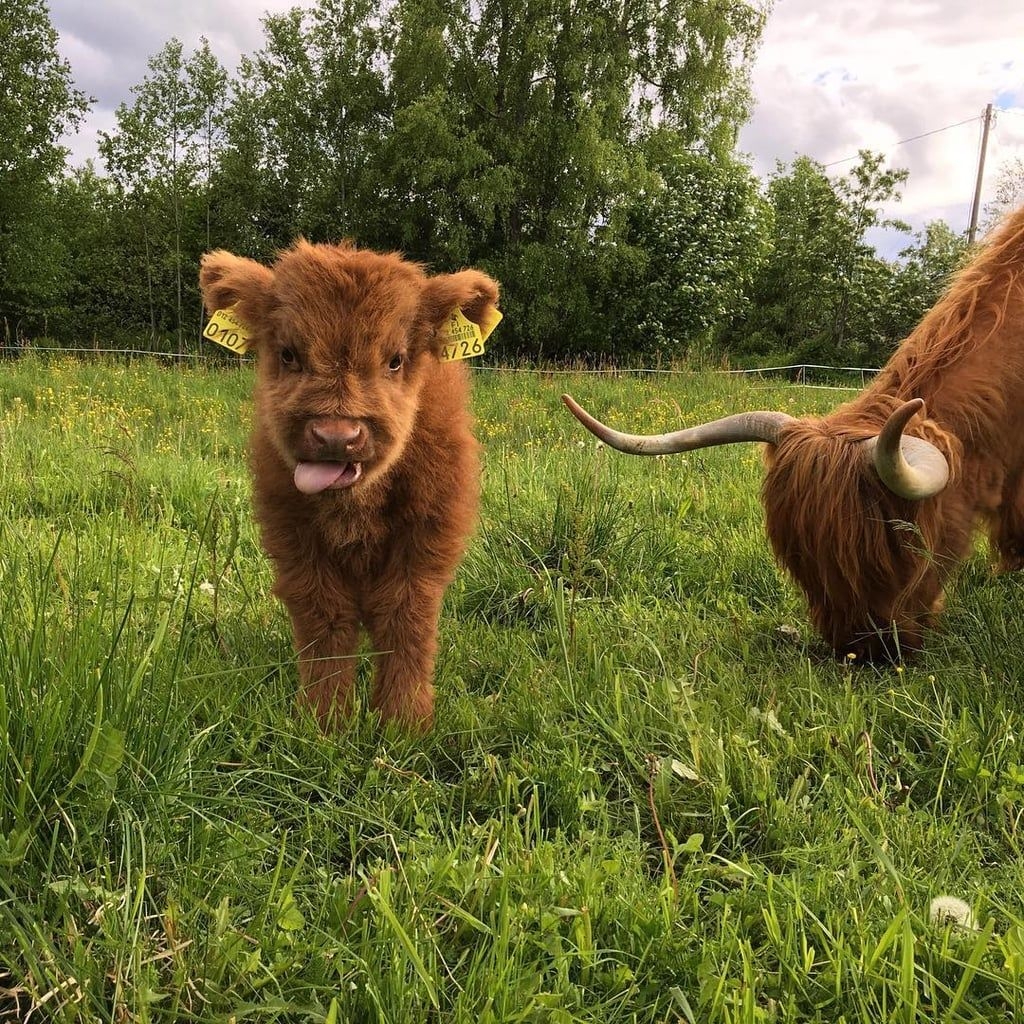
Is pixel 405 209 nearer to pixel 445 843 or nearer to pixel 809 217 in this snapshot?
pixel 809 217

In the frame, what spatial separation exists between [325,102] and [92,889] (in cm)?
3549

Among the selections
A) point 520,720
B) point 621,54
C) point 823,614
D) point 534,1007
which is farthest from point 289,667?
point 621,54

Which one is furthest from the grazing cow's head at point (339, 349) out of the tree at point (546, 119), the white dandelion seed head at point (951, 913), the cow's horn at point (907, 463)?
the tree at point (546, 119)

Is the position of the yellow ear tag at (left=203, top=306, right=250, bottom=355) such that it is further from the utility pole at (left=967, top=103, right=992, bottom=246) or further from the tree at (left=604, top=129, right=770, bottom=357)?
the utility pole at (left=967, top=103, right=992, bottom=246)

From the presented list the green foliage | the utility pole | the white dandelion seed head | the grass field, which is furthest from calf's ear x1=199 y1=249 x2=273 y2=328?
the utility pole

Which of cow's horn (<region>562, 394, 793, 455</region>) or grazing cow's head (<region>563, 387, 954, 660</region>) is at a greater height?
cow's horn (<region>562, 394, 793, 455</region>)

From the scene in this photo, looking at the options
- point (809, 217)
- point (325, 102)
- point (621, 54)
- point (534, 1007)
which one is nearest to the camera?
point (534, 1007)

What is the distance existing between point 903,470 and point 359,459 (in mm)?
2031

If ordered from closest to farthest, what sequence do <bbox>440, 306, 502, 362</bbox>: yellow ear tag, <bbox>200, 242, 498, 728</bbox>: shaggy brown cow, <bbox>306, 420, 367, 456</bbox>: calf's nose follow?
<bbox>306, 420, 367, 456</bbox>: calf's nose, <bbox>200, 242, 498, 728</bbox>: shaggy brown cow, <bbox>440, 306, 502, 362</bbox>: yellow ear tag

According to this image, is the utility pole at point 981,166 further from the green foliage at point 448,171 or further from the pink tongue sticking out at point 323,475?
the pink tongue sticking out at point 323,475

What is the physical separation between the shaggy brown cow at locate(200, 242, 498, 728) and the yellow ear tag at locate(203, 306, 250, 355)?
Answer: 0.05m

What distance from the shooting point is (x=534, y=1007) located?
1325mm

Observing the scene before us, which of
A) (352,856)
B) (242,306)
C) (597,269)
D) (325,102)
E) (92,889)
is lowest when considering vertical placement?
(352,856)

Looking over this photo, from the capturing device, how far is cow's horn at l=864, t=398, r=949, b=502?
2.77 m
